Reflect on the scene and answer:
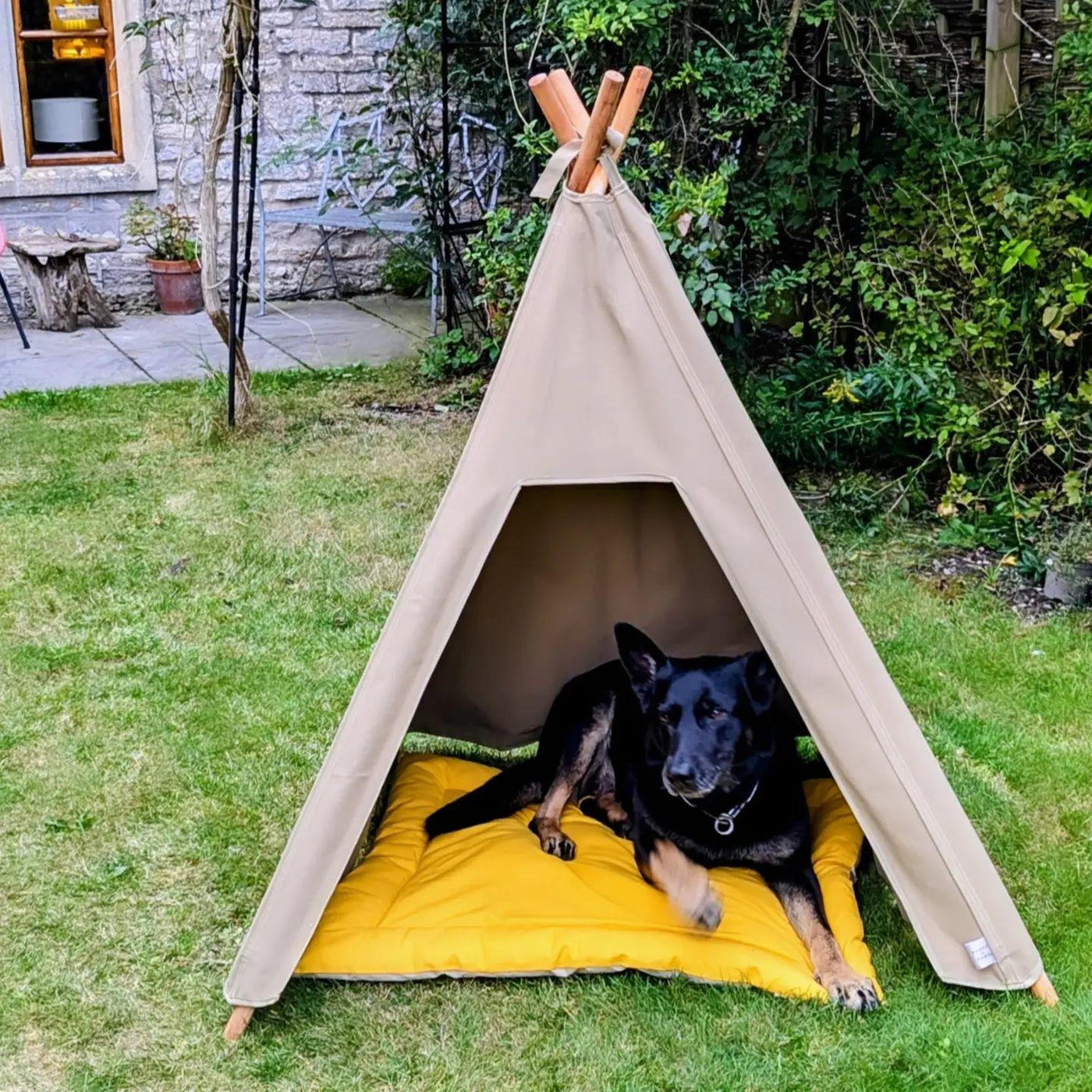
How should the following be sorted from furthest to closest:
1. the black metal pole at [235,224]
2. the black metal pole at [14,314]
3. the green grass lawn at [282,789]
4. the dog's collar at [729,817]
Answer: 1. the black metal pole at [14,314]
2. the black metal pole at [235,224]
3. the dog's collar at [729,817]
4. the green grass lawn at [282,789]

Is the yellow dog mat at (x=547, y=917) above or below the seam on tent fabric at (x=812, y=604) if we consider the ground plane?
below

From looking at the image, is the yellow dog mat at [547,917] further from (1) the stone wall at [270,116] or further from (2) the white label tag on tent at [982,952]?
(1) the stone wall at [270,116]

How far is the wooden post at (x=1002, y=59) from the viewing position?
6.11 m

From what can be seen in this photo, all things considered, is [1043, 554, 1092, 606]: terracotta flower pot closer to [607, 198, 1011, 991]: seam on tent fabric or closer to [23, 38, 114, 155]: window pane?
[607, 198, 1011, 991]: seam on tent fabric

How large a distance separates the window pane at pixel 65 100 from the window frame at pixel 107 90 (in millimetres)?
39

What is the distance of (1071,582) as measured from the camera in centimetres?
520

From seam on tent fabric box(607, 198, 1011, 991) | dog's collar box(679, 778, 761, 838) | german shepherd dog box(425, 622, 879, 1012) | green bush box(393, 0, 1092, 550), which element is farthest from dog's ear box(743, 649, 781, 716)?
green bush box(393, 0, 1092, 550)

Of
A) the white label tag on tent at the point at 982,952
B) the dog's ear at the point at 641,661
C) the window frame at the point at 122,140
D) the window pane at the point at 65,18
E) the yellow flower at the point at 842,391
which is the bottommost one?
the white label tag on tent at the point at 982,952

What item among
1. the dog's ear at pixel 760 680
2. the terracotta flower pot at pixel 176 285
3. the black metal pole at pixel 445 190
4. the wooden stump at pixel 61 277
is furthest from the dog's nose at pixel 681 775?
the terracotta flower pot at pixel 176 285

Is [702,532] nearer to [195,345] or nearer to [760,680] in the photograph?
[760,680]

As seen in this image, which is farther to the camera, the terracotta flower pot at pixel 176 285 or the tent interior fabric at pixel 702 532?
the terracotta flower pot at pixel 176 285

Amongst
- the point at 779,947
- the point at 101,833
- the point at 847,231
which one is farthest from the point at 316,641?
the point at 847,231

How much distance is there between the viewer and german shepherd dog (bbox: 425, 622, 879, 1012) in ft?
10.3

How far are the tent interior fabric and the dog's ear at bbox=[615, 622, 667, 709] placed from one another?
0.51 metres
